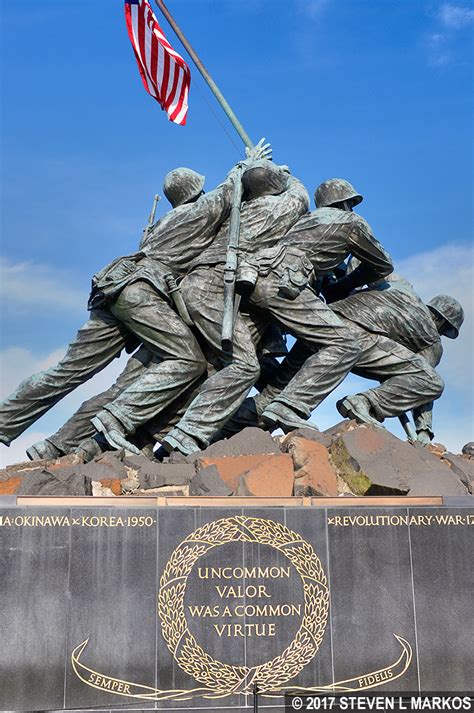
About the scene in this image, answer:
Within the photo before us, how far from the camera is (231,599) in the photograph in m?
7.34

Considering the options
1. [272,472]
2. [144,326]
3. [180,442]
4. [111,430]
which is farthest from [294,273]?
[111,430]

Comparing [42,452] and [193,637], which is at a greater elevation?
[42,452]

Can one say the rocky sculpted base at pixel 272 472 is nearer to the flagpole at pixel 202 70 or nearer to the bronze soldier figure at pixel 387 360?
the bronze soldier figure at pixel 387 360

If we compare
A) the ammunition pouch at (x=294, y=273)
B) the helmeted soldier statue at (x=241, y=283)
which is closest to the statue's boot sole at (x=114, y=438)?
the helmeted soldier statue at (x=241, y=283)

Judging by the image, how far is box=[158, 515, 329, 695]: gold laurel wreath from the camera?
279 inches

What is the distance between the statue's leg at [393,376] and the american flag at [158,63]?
4.58 metres

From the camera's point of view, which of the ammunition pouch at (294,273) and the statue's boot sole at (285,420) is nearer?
the statue's boot sole at (285,420)

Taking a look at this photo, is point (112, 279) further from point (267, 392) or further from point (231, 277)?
point (267, 392)

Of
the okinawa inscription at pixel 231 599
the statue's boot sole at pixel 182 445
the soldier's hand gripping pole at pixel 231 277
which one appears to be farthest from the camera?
the soldier's hand gripping pole at pixel 231 277

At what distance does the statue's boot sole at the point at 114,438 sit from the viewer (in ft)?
29.6

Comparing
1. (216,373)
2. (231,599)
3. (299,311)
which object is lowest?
(231,599)

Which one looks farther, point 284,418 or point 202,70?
point 202,70

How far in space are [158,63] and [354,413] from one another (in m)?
5.94

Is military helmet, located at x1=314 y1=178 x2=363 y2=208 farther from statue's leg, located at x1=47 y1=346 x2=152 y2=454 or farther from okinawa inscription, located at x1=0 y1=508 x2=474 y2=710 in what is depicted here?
okinawa inscription, located at x1=0 y1=508 x2=474 y2=710
